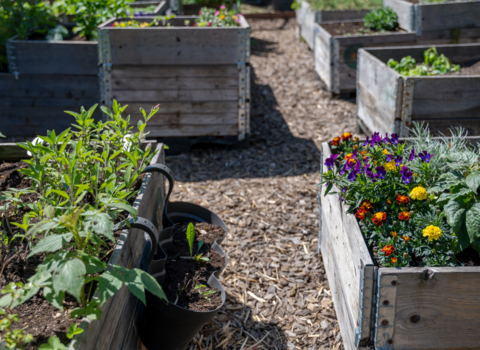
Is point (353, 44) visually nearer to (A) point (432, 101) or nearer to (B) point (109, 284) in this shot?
(A) point (432, 101)

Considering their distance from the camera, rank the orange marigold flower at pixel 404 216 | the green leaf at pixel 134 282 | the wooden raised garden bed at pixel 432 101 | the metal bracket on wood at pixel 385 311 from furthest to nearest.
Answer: the wooden raised garden bed at pixel 432 101
the orange marigold flower at pixel 404 216
the metal bracket on wood at pixel 385 311
the green leaf at pixel 134 282

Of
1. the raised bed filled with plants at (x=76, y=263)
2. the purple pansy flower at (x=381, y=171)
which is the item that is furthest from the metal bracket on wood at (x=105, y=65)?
the purple pansy flower at (x=381, y=171)

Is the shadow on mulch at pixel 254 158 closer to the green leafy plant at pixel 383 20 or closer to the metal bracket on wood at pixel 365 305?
the green leafy plant at pixel 383 20

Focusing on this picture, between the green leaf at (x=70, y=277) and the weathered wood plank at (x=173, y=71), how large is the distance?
3.62m

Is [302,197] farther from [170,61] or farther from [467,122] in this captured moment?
[170,61]

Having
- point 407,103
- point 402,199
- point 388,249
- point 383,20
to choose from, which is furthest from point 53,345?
point 383,20

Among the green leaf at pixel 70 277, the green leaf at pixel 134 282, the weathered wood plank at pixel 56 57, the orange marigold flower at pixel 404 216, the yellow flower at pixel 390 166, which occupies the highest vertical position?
the weathered wood plank at pixel 56 57

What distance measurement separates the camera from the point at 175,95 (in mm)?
4879

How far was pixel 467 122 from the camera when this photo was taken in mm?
4047

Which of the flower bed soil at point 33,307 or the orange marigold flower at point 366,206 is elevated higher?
the orange marigold flower at point 366,206

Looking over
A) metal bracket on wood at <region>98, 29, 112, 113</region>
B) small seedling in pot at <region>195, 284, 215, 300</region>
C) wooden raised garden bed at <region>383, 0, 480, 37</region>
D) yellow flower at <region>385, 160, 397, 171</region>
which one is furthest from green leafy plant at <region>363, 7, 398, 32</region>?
small seedling in pot at <region>195, 284, 215, 300</region>

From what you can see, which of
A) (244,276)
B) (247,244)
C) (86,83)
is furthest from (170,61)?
(244,276)

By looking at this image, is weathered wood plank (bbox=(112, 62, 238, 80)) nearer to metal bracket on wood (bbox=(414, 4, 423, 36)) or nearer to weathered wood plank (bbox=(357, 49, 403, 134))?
weathered wood plank (bbox=(357, 49, 403, 134))

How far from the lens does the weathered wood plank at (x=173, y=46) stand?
4.59 metres
